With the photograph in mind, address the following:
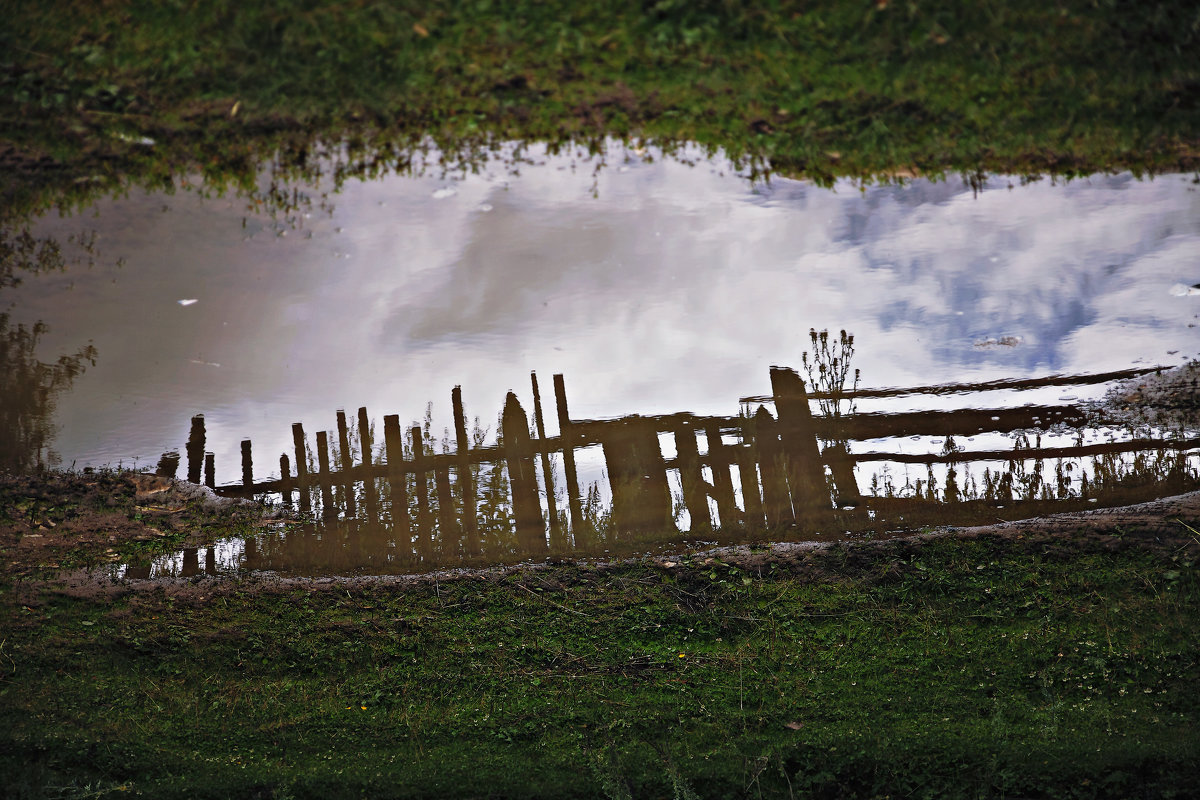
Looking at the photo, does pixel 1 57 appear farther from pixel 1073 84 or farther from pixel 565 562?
pixel 1073 84

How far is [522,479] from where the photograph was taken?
4.47 metres

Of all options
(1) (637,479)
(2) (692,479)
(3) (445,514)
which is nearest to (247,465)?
(3) (445,514)

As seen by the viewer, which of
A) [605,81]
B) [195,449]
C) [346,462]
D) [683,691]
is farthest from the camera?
[346,462]

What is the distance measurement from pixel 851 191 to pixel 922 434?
1.92 metres

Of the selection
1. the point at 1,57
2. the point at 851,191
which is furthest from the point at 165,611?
the point at 851,191

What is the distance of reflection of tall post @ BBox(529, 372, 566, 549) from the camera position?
4.29 m

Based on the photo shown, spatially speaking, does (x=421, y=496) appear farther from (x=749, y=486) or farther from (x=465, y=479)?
(x=749, y=486)

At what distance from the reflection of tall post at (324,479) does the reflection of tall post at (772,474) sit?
323 cm

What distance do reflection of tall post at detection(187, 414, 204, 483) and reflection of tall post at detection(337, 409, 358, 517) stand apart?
0.97 meters

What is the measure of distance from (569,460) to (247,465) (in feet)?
7.91

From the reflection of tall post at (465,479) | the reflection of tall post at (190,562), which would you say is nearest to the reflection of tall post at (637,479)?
the reflection of tall post at (465,479)

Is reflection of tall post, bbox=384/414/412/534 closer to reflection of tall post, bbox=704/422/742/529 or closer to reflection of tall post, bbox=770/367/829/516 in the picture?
reflection of tall post, bbox=704/422/742/529

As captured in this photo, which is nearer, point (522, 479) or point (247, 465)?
point (247, 465)

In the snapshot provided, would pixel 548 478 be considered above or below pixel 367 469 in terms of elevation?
below
